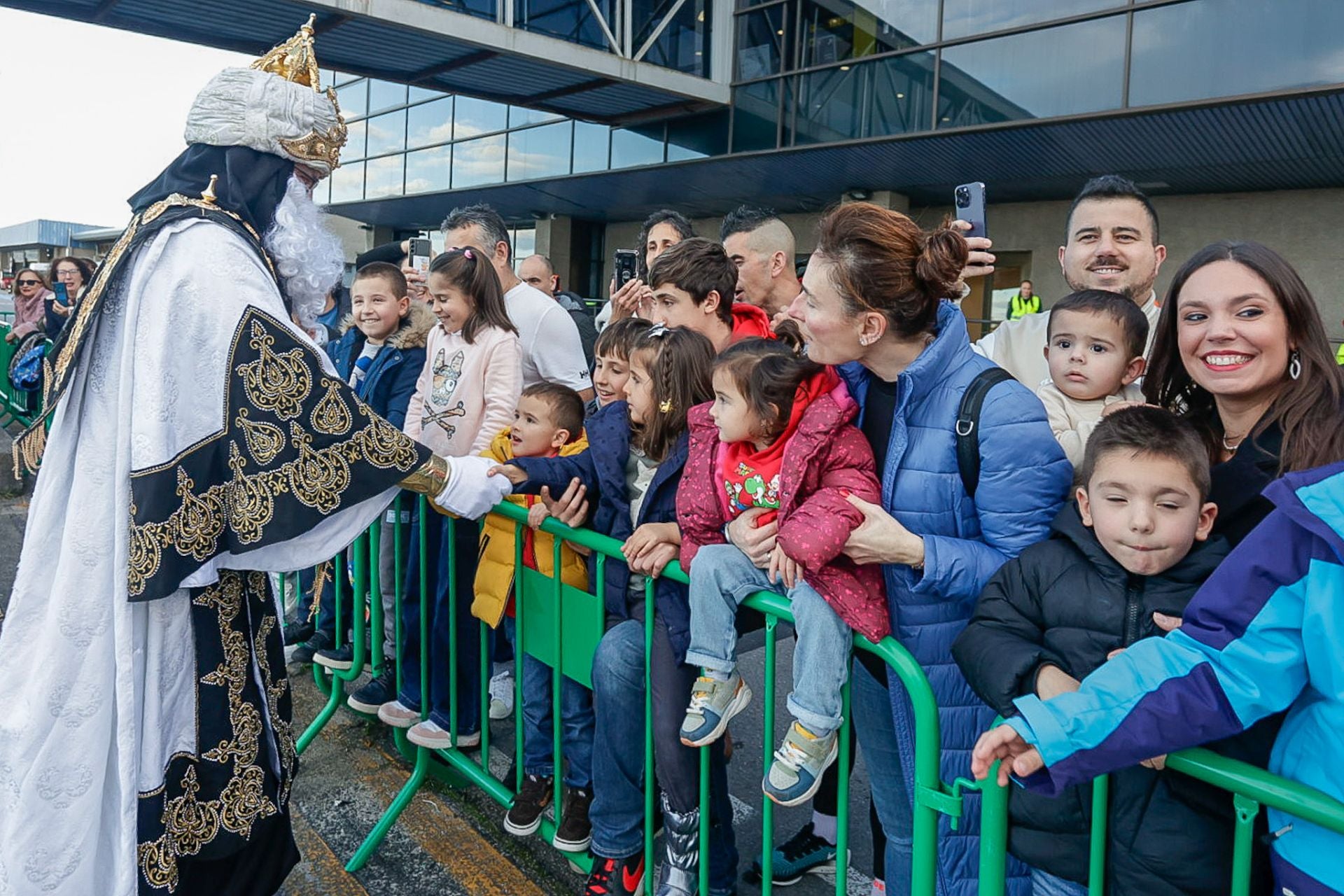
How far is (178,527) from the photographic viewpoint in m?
2.31

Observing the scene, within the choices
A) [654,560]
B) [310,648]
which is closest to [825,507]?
[654,560]

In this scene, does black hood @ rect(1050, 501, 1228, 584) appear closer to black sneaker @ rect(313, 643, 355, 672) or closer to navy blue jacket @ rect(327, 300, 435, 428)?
black sneaker @ rect(313, 643, 355, 672)

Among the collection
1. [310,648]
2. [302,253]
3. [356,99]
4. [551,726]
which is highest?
[356,99]

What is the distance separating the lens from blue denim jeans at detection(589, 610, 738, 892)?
8.25 ft

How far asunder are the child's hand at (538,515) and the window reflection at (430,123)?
59.7 feet

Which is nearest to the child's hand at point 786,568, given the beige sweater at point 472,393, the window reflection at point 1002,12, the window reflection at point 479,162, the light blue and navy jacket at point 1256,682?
the light blue and navy jacket at point 1256,682

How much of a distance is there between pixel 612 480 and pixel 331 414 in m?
0.82

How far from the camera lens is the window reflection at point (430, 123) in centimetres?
1945

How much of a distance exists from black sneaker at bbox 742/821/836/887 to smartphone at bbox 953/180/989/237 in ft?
6.75

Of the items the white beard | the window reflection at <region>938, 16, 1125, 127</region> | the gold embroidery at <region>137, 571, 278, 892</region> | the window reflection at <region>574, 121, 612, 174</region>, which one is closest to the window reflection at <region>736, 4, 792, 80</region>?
the window reflection at <region>574, 121, 612, 174</region>

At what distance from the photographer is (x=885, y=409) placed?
7.63 feet

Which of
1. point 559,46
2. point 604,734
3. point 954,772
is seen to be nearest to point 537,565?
point 604,734

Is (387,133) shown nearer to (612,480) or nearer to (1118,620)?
(612,480)

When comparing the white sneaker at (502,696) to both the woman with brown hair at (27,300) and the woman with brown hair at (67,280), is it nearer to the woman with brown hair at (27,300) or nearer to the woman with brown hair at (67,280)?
the woman with brown hair at (67,280)
